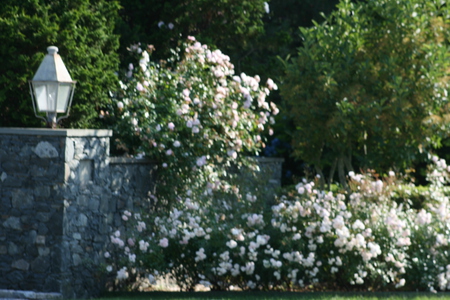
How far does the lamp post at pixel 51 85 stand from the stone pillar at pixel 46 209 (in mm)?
321

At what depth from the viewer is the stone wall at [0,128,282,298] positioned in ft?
21.8

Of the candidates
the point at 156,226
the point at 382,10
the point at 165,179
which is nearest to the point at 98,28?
the point at 165,179

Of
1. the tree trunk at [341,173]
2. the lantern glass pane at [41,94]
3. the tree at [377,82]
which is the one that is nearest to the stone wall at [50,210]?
the lantern glass pane at [41,94]

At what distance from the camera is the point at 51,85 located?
6.77 meters

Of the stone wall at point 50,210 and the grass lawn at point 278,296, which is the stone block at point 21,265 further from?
the grass lawn at point 278,296

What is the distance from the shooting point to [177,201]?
8.00 metres

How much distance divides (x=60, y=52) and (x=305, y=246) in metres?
3.50

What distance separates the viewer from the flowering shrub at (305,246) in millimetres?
6719

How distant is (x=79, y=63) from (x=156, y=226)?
2128mm

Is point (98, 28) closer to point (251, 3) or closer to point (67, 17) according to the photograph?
point (67, 17)

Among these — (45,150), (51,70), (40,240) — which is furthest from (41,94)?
(40,240)

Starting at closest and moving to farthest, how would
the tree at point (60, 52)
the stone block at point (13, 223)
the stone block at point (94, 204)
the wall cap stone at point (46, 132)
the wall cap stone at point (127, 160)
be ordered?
the wall cap stone at point (46, 132)
the stone block at point (13, 223)
the stone block at point (94, 204)
the wall cap stone at point (127, 160)
the tree at point (60, 52)

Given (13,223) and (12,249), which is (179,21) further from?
(12,249)

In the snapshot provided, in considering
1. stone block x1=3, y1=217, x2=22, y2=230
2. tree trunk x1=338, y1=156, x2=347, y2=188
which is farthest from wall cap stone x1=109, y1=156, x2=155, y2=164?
tree trunk x1=338, y1=156, x2=347, y2=188
